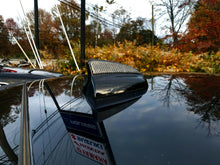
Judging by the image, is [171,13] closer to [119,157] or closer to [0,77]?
[0,77]

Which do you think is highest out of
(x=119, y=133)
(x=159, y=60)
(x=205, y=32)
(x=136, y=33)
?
(x=136, y=33)

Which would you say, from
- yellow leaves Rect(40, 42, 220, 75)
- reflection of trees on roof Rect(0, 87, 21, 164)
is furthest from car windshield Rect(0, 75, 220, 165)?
yellow leaves Rect(40, 42, 220, 75)

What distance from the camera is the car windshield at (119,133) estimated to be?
0.37 m

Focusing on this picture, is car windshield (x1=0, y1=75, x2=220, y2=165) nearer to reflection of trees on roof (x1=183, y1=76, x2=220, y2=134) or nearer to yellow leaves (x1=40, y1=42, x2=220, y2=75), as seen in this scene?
reflection of trees on roof (x1=183, y1=76, x2=220, y2=134)

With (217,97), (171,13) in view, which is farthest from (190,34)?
(171,13)

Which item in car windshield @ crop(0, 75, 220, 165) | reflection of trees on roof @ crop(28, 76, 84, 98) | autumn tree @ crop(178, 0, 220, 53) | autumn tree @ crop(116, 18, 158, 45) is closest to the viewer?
car windshield @ crop(0, 75, 220, 165)

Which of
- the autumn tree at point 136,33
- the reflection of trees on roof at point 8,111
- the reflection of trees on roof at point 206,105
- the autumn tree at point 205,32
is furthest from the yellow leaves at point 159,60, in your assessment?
the autumn tree at point 136,33

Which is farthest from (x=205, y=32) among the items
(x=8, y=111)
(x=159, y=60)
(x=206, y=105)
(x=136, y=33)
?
(x=136, y=33)

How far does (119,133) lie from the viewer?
48 cm

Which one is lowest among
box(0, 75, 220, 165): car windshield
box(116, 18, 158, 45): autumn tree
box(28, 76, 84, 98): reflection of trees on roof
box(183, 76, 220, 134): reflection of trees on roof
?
box(0, 75, 220, 165): car windshield

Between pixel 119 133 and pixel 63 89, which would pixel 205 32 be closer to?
pixel 63 89

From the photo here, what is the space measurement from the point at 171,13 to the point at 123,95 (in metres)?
17.6

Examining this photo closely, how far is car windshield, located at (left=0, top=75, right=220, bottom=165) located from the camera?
369 mm

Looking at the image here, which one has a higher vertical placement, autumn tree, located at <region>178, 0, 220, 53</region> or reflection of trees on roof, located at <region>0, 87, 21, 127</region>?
autumn tree, located at <region>178, 0, 220, 53</region>
